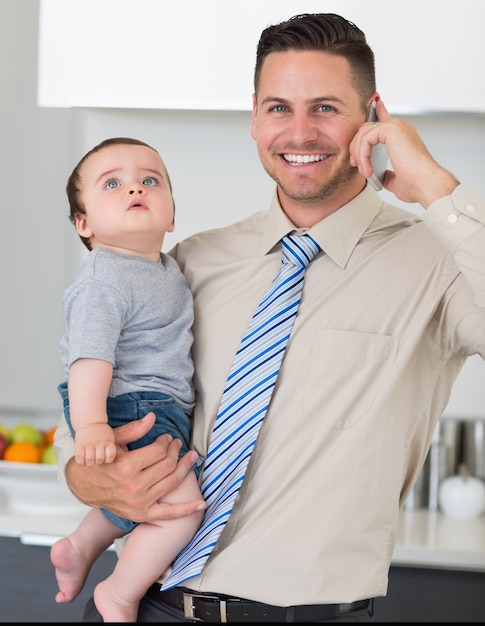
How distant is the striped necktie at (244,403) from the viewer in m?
1.53

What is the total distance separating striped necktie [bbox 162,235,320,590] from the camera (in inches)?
Result: 60.2

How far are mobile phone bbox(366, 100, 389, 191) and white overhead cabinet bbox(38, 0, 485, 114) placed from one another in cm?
73

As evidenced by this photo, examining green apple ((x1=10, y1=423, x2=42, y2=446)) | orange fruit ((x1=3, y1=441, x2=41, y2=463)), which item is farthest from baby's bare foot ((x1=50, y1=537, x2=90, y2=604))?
green apple ((x1=10, y1=423, x2=42, y2=446))

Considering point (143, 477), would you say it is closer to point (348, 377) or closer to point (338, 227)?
point (348, 377)

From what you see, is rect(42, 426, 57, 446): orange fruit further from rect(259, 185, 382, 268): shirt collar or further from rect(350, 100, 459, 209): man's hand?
rect(350, 100, 459, 209): man's hand

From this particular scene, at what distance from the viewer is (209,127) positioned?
2684 mm

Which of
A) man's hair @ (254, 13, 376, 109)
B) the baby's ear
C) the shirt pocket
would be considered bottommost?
the shirt pocket

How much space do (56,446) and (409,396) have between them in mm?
645

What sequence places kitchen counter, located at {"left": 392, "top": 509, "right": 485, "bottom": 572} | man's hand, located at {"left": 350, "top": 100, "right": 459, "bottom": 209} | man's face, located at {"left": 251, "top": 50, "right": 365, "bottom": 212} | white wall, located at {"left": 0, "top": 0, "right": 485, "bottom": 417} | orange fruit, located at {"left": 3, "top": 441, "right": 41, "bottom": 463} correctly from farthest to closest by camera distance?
1. white wall, located at {"left": 0, "top": 0, "right": 485, "bottom": 417}
2. orange fruit, located at {"left": 3, "top": 441, "right": 41, "bottom": 463}
3. kitchen counter, located at {"left": 392, "top": 509, "right": 485, "bottom": 572}
4. man's face, located at {"left": 251, "top": 50, "right": 365, "bottom": 212}
5. man's hand, located at {"left": 350, "top": 100, "right": 459, "bottom": 209}

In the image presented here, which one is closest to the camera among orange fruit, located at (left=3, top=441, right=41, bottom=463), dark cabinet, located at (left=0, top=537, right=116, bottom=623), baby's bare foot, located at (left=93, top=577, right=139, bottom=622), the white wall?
baby's bare foot, located at (left=93, top=577, right=139, bottom=622)

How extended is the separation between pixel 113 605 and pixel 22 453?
3.91ft

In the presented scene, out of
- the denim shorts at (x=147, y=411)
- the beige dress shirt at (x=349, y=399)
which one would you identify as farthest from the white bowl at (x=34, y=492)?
the denim shorts at (x=147, y=411)

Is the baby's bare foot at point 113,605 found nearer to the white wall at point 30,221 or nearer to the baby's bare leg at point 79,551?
the baby's bare leg at point 79,551

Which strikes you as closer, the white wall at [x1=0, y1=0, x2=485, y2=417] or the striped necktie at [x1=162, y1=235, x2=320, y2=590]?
the striped necktie at [x1=162, y1=235, x2=320, y2=590]
